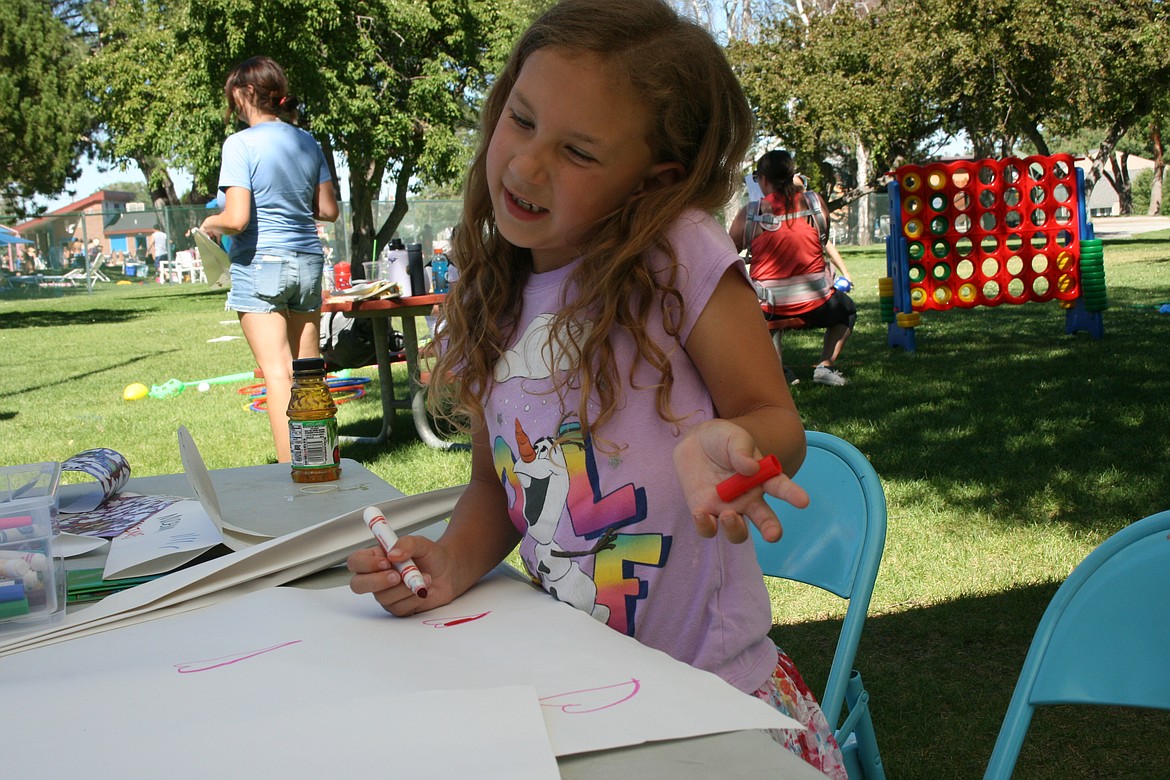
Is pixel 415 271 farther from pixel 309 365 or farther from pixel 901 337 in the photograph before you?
pixel 901 337

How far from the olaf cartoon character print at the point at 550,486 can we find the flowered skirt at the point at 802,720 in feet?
0.63

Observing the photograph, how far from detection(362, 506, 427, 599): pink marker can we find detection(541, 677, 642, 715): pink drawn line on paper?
29cm

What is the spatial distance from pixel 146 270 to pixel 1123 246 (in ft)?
93.1

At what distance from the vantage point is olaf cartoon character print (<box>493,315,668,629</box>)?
128 cm

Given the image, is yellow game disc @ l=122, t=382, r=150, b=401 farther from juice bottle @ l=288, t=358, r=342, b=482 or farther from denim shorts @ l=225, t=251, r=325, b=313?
juice bottle @ l=288, t=358, r=342, b=482

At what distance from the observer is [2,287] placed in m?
27.2

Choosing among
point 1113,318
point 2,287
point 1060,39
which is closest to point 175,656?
point 1113,318

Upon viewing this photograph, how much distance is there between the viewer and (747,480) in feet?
2.66

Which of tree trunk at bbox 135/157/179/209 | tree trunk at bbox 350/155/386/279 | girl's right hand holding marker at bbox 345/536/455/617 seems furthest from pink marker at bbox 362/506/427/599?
tree trunk at bbox 135/157/179/209

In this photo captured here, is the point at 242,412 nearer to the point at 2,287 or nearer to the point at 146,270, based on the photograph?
the point at 2,287

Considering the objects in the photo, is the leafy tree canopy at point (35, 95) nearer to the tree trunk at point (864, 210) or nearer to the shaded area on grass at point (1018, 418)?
the shaded area on grass at point (1018, 418)

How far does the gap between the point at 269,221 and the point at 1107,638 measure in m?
4.30

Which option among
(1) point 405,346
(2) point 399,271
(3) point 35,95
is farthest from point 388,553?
(3) point 35,95

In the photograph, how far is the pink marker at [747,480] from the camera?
0.80 meters
